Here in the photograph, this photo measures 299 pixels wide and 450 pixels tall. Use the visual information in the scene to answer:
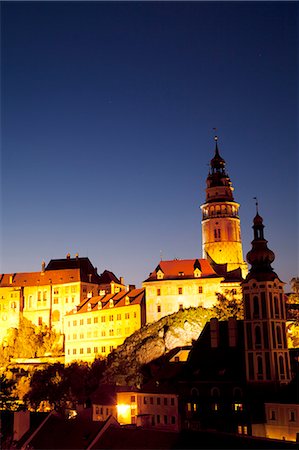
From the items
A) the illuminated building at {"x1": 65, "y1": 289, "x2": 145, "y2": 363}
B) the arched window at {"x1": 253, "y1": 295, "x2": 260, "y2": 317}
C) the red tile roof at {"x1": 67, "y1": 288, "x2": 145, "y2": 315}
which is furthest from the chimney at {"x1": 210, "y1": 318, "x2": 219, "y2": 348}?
the red tile roof at {"x1": 67, "y1": 288, "x2": 145, "y2": 315}

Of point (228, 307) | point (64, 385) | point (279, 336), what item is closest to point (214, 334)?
point (279, 336)

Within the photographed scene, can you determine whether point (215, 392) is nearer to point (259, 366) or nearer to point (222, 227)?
point (259, 366)

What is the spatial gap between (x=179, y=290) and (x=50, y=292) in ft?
108

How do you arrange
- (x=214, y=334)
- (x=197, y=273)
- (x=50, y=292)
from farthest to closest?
(x=50, y=292) < (x=197, y=273) < (x=214, y=334)

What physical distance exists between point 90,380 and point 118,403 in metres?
23.4

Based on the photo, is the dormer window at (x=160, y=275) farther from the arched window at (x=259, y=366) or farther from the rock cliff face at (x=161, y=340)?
the arched window at (x=259, y=366)

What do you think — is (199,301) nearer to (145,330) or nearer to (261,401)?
(145,330)

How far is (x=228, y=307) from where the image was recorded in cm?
7369

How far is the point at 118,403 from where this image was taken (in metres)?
55.2

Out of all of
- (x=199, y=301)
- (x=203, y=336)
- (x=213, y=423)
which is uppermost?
(x=199, y=301)

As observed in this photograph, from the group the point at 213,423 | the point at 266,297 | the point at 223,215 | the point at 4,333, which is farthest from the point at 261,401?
the point at 4,333

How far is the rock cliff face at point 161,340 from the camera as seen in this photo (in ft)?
237

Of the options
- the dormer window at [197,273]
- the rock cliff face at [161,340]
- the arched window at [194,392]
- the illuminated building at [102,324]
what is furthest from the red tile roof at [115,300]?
the arched window at [194,392]

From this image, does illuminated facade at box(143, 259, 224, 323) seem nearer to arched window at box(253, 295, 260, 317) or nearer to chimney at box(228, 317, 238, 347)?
chimney at box(228, 317, 238, 347)
